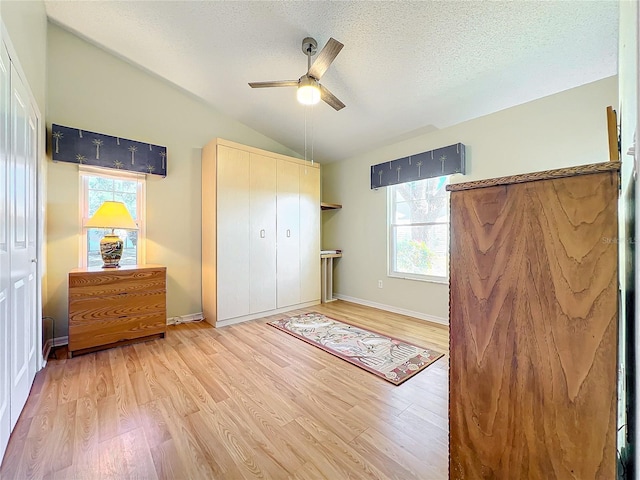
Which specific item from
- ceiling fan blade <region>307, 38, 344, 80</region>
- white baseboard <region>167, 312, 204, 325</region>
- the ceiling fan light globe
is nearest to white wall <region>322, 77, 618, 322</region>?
the ceiling fan light globe

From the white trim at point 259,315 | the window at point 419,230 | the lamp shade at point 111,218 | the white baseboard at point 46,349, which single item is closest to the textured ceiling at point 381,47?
the window at point 419,230

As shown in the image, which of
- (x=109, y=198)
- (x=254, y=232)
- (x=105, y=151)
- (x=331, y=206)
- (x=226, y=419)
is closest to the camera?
(x=226, y=419)

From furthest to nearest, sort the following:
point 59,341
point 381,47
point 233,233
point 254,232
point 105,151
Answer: point 254,232
point 233,233
point 105,151
point 59,341
point 381,47

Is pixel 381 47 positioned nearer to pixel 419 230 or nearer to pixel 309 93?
pixel 309 93

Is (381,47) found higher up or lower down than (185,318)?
higher up

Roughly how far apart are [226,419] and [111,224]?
6.82 feet

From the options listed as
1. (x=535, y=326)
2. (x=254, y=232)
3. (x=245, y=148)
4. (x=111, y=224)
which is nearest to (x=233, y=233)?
(x=254, y=232)

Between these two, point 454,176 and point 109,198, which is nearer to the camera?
point 109,198

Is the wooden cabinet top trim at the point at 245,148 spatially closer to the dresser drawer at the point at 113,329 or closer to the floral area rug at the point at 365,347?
the dresser drawer at the point at 113,329

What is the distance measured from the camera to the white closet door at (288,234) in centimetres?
380

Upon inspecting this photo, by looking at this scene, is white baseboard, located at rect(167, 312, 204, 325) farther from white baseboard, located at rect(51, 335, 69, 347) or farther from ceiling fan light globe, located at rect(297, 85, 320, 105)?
ceiling fan light globe, located at rect(297, 85, 320, 105)

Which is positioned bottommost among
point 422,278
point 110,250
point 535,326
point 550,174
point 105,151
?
point 422,278

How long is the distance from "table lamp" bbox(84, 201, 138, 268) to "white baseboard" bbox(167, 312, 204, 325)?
0.97 m

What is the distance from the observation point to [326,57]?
201 cm
